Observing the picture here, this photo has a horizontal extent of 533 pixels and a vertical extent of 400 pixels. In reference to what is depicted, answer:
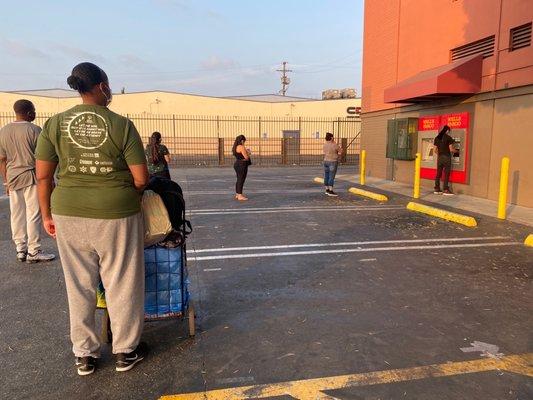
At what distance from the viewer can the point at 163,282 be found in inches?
139

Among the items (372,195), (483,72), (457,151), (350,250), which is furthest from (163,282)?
(457,151)

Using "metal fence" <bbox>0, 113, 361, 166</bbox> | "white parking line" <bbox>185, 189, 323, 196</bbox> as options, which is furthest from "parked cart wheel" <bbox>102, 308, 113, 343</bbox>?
"metal fence" <bbox>0, 113, 361, 166</bbox>

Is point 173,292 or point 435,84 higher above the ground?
point 435,84

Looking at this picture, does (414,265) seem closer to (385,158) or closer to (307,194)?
(307,194)

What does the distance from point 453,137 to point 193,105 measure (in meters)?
29.6

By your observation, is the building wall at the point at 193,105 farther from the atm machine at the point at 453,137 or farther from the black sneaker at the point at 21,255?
the black sneaker at the point at 21,255

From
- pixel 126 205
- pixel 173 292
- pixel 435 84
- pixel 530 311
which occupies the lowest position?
pixel 530 311

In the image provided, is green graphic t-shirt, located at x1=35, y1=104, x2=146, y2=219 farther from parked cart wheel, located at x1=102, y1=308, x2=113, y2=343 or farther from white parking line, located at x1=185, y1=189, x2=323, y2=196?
white parking line, located at x1=185, y1=189, x2=323, y2=196

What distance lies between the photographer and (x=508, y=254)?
6.27 metres

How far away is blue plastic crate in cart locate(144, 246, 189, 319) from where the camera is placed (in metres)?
3.51

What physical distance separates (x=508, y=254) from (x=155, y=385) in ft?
17.6

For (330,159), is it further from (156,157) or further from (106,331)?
(106,331)

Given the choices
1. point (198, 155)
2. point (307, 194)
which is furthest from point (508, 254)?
point (198, 155)

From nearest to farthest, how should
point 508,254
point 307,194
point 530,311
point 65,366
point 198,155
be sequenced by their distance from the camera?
point 65,366, point 530,311, point 508,254, point 307,194, point 198,155
